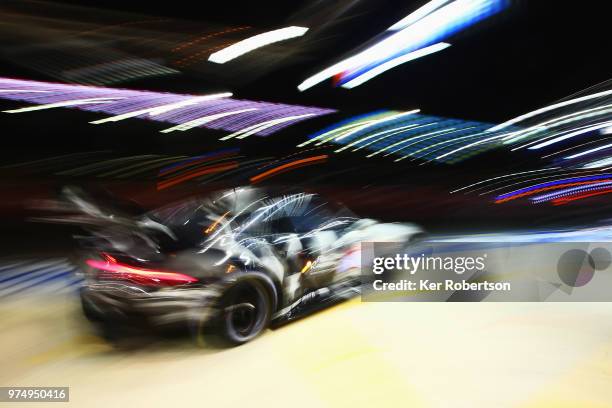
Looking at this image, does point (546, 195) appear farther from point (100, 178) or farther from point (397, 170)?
point (100, 178)

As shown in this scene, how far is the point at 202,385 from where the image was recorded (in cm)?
228

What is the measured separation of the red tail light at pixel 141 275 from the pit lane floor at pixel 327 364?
15.6 inches

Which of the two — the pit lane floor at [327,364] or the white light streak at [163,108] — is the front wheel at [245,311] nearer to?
the pit lane floor at [327,364]

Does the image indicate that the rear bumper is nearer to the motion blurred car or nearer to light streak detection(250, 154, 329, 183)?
the motion blurred car

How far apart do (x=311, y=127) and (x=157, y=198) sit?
1952mm

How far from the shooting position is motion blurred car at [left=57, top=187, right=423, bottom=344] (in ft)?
7.68

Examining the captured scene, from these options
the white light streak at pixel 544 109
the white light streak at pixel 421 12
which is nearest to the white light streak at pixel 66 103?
the white light streak at pixel 421 12

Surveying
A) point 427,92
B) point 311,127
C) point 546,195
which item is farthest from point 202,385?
point 546,195

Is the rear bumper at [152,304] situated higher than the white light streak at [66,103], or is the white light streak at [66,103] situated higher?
the white light streak at [66,103]

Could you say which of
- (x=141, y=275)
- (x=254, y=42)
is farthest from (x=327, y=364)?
(x=254, y=42)

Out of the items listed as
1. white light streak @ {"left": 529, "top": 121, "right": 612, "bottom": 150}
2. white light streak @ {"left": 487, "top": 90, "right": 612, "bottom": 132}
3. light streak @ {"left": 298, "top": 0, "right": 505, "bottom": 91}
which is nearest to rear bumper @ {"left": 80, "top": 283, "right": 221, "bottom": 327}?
light streak @ {"left": 298, "top": 0, "right": 505, "bottom": 91}

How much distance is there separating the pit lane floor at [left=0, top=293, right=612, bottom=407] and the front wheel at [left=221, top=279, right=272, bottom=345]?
8 centimetres

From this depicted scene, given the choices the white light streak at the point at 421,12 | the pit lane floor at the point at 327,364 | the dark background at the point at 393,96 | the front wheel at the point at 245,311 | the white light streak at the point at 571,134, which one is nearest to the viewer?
the pit lane floor at the point at 327,364

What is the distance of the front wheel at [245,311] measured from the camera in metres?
2.51
